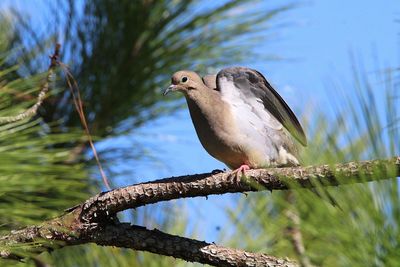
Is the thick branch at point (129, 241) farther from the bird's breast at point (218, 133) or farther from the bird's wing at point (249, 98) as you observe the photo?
the bird's wing at point (249, 98)

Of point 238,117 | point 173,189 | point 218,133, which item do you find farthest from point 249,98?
point 173,189

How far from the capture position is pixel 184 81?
2986mm

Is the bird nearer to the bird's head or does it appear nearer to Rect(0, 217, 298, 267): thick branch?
the bird's head

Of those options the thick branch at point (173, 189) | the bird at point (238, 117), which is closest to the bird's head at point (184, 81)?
the bird at point (238, 117)

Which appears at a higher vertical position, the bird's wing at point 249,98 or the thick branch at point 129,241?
the bird's wing at point 249,98

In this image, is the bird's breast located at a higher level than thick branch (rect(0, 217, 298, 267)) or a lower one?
higher

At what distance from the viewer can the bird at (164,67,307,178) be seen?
116 inches

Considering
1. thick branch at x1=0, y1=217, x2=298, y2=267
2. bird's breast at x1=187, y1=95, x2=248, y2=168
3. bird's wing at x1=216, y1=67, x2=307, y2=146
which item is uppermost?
bird's wing at x1=216, y1=67, x2=307, y2=146

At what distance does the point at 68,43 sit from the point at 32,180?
3.64 ft

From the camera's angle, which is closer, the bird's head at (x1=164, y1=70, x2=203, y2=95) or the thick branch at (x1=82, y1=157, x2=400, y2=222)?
the thick branch at (x1=82, y1=157, x2=400, y2=222)

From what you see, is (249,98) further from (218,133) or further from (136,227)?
(136,227)

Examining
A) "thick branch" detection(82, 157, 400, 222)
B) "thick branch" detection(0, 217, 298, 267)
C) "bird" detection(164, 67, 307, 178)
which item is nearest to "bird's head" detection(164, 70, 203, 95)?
"bird" detection(164, 67, 307, 178)

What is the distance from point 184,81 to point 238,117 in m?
0.25

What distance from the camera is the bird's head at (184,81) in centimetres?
295
